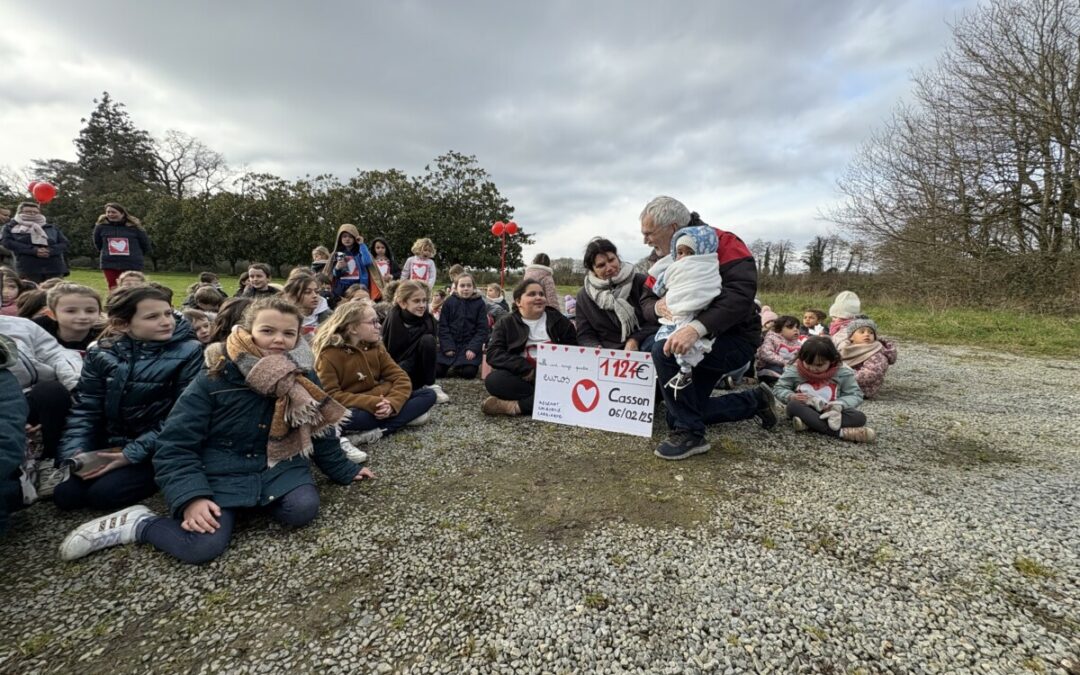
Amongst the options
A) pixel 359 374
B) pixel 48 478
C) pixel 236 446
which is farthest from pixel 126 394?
A: pixel 359 374

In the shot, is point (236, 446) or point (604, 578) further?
point (236, 446)

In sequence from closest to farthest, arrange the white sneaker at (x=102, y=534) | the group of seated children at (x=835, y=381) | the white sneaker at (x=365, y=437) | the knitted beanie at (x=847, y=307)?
the white sneaker at (x=102, y=534), the white sneaker at (x=365, y=437), the group of seated children at (x=835, y=381), the knitted beanie at (x=847, y=307)

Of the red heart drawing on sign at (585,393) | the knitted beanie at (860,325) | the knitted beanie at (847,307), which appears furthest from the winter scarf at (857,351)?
the red heart drawing on sign at (585,393)

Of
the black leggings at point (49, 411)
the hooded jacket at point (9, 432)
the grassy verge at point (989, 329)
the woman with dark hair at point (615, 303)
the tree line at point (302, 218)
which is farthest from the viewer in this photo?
the tree line at point (302, 218)

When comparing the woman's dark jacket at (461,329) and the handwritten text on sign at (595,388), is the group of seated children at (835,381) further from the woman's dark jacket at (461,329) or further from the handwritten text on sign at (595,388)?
the woman's dark jacket at (461,329)

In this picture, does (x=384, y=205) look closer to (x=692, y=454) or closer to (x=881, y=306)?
(x=881, y=306)

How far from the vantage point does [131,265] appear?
29.4ft

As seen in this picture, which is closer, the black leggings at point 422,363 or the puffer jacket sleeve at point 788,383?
the puffer jacket sleeve at point 788,383

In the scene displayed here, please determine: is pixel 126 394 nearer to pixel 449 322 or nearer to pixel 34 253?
pixel 449 322

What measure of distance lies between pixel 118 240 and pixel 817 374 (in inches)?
468

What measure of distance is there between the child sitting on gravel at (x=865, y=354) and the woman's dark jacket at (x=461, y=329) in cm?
462

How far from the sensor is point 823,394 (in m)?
4.15

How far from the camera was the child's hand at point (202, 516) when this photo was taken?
7.40ft

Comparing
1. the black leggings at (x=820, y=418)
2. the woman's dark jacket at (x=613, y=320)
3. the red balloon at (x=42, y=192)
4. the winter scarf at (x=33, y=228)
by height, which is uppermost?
the red balloon at (x=42, y=192)
